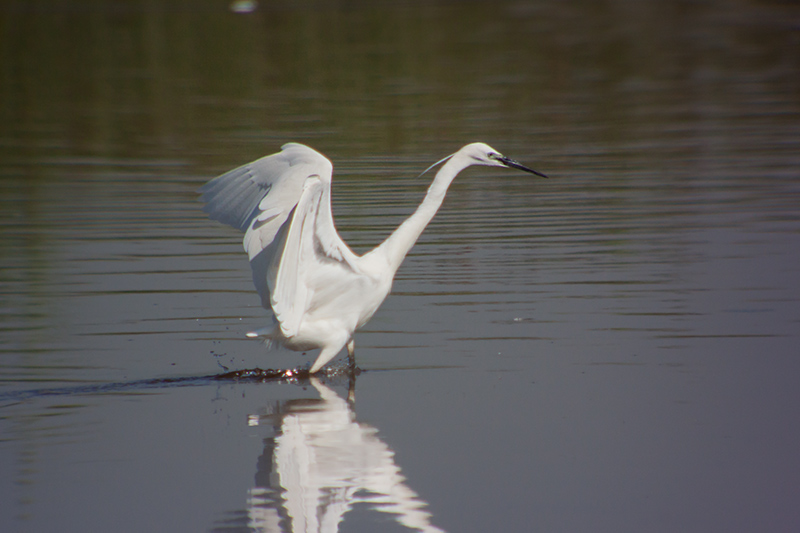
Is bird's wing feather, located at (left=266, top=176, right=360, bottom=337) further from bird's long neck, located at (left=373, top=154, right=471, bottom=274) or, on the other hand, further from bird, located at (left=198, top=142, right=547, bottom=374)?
bird's long neck, located at (left=373, top=154, right=471, bottom=274)

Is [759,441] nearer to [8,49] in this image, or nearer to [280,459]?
[280,459]

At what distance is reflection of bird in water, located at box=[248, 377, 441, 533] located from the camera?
5.08m

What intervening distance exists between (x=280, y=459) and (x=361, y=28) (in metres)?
35.7

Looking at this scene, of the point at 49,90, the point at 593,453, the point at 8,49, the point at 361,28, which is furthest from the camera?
the point at 361,28

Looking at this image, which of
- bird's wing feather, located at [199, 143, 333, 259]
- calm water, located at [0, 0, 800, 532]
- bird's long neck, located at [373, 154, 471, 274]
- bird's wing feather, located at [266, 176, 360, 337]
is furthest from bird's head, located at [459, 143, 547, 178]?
bird's wing feather, located at [199, 143, 333, 259]

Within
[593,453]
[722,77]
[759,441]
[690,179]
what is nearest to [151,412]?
[593,453]

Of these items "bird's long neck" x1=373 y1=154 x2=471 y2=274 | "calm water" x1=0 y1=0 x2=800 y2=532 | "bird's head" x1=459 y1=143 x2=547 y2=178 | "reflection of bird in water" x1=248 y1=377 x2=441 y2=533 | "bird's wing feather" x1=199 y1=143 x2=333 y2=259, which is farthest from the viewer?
"bird's head" x1=459 y1=143 x2=547 y2=178

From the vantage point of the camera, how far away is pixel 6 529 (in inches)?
197

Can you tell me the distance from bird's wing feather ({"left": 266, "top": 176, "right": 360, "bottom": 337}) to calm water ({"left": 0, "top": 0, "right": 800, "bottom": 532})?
578mm

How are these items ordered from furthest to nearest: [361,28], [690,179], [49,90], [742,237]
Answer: [361,28] < [49,90] < [690,179] < [742,237]

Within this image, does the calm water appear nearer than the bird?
Yes

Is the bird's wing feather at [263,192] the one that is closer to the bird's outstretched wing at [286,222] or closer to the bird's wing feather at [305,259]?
the bird's outstretched wing at [286,222]

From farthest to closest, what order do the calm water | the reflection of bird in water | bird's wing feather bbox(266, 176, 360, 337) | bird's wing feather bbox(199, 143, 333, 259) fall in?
bird's wing feather bbox(199, 143, 333, 259) < bird's wing feather bbox(266, 176, 360, 337) < the calm water < the reflection of bird in water

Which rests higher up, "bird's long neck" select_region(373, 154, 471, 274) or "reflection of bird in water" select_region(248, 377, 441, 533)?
"bird's long neck" select_region(373, 154, 471, 274)
